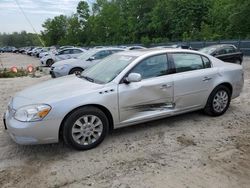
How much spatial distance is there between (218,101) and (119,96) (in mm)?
2271

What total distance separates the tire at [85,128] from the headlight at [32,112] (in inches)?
13.4

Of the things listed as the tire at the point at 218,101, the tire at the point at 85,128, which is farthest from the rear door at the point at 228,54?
the tire at the point at 85,128

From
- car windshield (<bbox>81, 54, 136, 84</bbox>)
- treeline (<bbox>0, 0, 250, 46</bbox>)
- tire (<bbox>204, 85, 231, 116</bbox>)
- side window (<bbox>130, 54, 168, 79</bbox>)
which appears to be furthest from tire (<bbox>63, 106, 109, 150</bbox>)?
treeline (<bbox>0, 0, 250, 46</bbox>)

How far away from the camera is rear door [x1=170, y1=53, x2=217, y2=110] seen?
4.95 m

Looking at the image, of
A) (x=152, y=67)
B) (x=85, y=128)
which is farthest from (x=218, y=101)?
(x=85, y=128)

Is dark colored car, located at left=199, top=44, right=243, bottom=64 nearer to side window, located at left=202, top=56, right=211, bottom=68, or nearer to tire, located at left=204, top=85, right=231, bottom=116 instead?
tire, located at left=204, top=85, right=231, bottom=116

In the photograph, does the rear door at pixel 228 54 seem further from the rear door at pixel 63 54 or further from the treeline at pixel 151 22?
the treeline at pixel 151 22

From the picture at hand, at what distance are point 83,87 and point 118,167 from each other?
1.40 metres

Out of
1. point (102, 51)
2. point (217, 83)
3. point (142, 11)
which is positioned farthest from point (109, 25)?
point (217, 83)

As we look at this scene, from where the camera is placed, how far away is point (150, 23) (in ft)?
169

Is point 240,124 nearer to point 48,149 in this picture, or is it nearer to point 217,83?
point 217,83

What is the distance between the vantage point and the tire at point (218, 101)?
5398 mm

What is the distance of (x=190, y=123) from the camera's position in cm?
518

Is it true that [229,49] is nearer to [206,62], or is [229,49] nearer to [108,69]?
[206,62]
